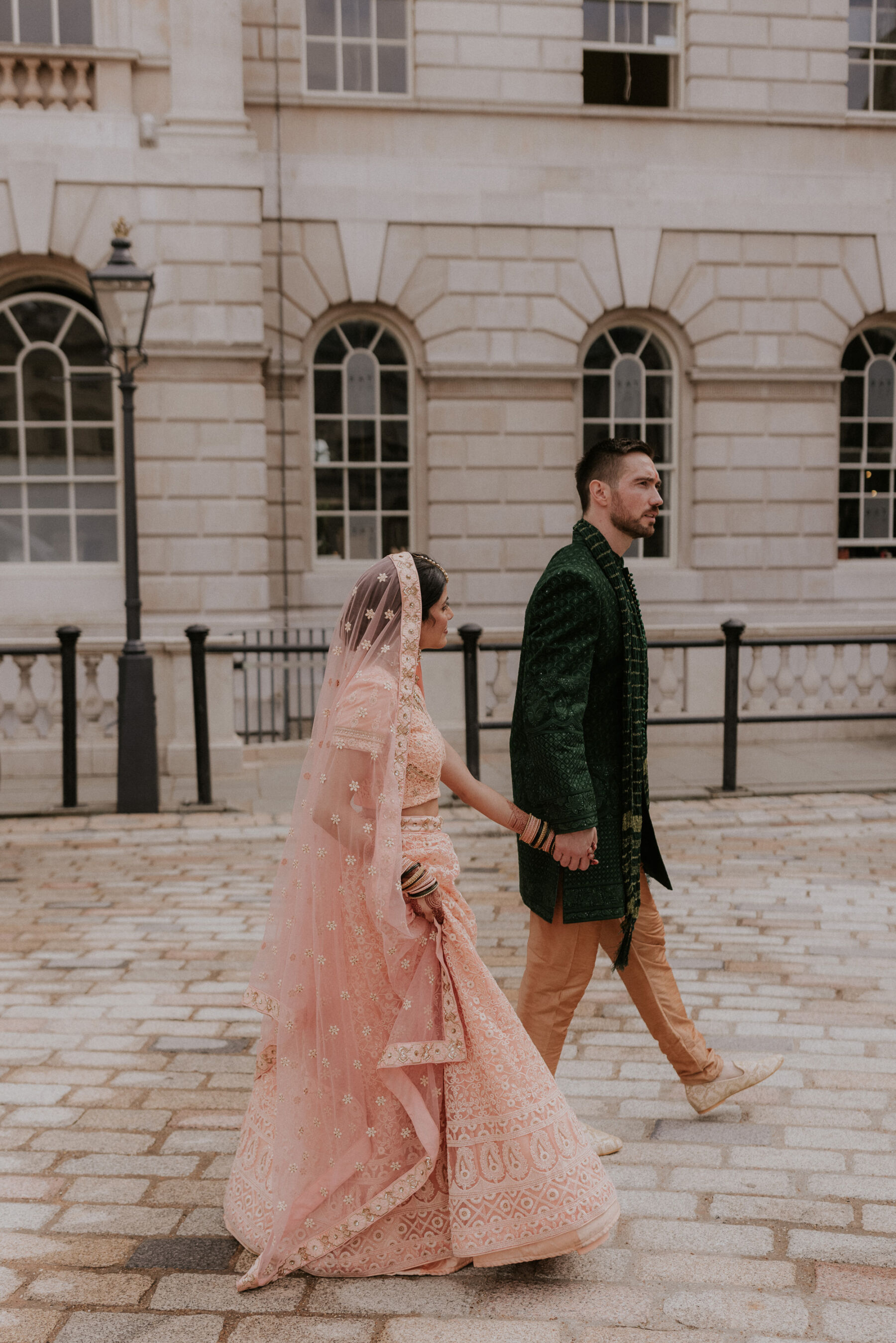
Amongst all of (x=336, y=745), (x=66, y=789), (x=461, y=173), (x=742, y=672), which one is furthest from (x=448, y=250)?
(x=336, y=745)

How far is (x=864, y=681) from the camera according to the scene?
10680 millimetres

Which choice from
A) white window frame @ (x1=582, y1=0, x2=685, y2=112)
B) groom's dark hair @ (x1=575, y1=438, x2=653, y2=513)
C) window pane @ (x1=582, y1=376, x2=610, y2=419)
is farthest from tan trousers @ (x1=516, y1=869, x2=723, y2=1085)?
white window frame @ (x1=582, y1=0, x2=685, y2=112)

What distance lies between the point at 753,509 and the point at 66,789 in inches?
324

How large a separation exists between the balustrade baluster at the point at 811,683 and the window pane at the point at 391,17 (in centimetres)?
780

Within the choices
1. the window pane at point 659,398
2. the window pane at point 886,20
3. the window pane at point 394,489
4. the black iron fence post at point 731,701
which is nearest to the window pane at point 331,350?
the window pane at point 394,489

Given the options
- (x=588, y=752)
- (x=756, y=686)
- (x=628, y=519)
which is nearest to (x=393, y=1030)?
(x=588, y=752)

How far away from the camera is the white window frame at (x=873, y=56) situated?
553 inches

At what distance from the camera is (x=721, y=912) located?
6367 millimetres

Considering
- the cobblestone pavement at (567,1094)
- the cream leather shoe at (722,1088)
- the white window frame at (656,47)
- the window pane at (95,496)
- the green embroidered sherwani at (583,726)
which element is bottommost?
the cobblestone pavement at (567,1094)

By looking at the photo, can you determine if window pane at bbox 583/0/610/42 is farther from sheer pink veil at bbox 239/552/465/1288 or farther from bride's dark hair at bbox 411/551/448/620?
sheer pink veil at bbox 239/552/465/1288

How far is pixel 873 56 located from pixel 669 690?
27.4 feet

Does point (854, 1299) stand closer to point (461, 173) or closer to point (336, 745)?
point (336, 745)

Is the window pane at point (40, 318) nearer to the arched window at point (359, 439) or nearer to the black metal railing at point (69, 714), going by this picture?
the arched window at point (359, 439)

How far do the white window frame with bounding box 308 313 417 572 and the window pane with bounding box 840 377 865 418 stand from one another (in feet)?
16.0
